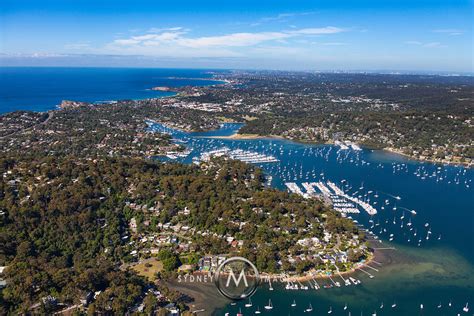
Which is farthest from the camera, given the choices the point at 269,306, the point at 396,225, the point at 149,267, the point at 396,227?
the point at 396,225

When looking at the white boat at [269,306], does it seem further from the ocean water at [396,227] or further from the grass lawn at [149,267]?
the grass lawn at [149,267]

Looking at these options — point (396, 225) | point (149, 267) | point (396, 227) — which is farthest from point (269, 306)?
point (396, 225)

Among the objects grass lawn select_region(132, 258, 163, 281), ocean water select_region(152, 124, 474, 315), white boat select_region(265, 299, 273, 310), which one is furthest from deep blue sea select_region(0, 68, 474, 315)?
grass lawn select_region(132, 258, 163, 281)

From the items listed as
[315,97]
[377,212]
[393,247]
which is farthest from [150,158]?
[315,97]

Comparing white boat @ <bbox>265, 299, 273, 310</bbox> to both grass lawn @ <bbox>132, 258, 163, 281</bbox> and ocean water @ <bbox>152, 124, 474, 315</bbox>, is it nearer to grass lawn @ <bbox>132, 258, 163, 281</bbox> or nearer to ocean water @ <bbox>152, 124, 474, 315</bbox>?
ocean water @ <bbox>152, 124, 474, 315</bbox>

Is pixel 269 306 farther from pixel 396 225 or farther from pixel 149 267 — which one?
pixel 396 225

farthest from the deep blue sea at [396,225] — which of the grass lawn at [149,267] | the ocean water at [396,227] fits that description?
the grass lawn at [149,267]
